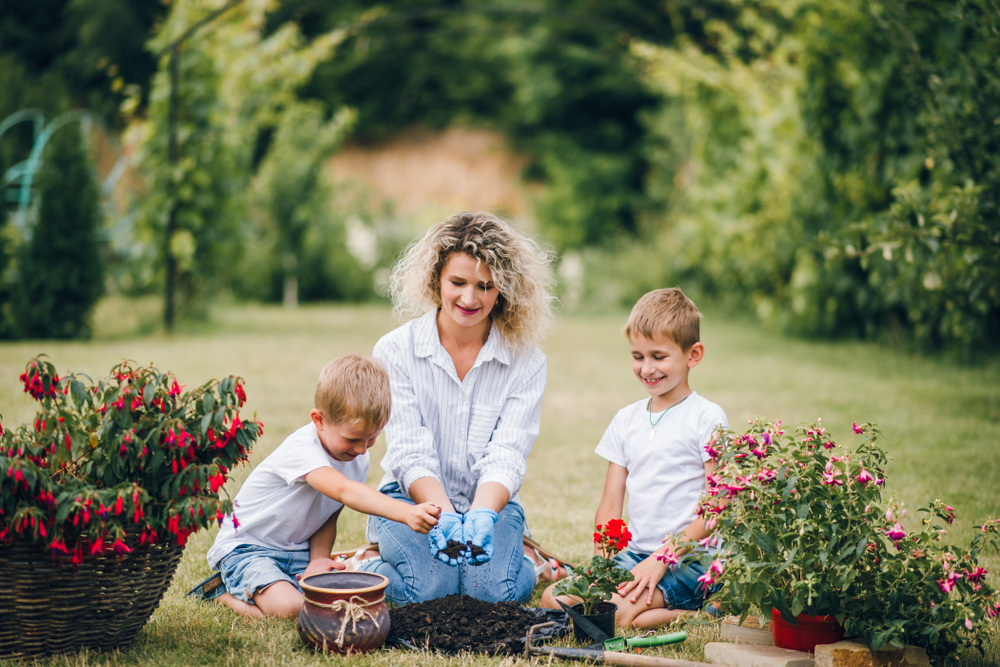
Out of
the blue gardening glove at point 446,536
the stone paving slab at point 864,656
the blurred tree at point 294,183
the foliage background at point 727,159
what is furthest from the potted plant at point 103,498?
the blurred tree at point 294,183

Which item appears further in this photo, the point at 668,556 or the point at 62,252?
the point at 62,252

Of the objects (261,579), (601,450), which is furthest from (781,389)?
(261,579)

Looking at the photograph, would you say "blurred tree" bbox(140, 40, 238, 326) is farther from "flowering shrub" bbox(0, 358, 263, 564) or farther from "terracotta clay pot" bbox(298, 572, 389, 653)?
"terracotta clay pot" bbox(298, 572, 389, 653)

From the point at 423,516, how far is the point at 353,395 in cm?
45

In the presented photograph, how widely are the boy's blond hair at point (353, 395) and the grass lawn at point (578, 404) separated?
2.13 feet

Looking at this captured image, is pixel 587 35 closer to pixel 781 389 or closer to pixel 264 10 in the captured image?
pixel 264 10

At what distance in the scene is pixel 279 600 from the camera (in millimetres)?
2709

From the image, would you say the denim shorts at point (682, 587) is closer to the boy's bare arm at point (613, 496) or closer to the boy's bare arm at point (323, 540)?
the boy's bare arm at point (613, 496)

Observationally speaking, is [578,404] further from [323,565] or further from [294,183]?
[294,183]

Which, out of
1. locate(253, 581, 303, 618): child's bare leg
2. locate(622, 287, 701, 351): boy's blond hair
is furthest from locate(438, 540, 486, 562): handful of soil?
locate(622, 287, 701, 351): boy's blond hair

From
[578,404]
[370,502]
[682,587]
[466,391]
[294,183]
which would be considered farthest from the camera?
[294,183]

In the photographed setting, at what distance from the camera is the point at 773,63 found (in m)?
10.9

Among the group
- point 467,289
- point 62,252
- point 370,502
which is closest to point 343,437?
point 370,502

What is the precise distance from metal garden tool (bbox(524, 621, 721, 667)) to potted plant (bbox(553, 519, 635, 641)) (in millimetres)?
142
